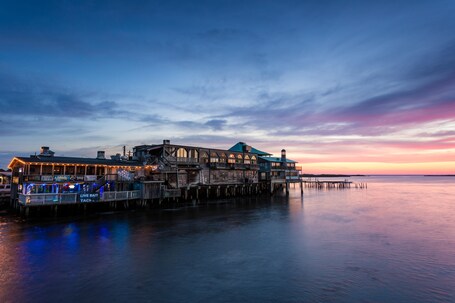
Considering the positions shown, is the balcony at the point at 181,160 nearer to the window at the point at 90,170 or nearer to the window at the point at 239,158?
the window at the point at 90,170

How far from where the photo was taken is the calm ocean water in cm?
1398

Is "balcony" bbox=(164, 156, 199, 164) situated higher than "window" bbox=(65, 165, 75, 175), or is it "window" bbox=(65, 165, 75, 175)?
"balcony" bbox=(164, 156, 199, 164)

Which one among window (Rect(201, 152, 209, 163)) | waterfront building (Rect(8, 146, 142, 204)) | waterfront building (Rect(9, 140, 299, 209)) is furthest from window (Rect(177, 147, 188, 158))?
waterfront building (Rect(8, 146, 142, 204))

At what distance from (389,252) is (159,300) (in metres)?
17.4

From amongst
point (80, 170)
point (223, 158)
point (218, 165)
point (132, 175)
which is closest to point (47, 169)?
point (80, 170)

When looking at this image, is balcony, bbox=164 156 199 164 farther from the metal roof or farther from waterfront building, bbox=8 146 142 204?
waterfront building, bbox=8 146 142 204

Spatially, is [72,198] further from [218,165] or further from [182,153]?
[218,165]

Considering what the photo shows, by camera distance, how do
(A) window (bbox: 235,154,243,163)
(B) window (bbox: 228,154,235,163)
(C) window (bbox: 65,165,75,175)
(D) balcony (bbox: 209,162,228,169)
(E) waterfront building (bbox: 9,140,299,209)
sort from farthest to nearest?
1. (A) window (bbox: 235,154,243,163)
2. (B) window (bbox: 228,154,235,163)
3. (D) balcony (bbox: 209,162,228,169)
4. (C) window (bbox: 65,165,75,175)
5. (E) waterfront building (bbox: 9,140,299,209)

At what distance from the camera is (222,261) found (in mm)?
18953

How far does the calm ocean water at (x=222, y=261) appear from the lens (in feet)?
45.9

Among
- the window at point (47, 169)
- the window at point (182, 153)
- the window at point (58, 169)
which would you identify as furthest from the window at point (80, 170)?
the window at point (182, 153)

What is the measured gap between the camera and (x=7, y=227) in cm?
2817

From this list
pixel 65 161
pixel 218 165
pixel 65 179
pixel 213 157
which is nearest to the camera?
pixel 65 179

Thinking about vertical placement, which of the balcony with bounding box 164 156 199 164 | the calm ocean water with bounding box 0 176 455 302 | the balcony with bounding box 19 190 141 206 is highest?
the balcony with bounding box 164 156 199 164
